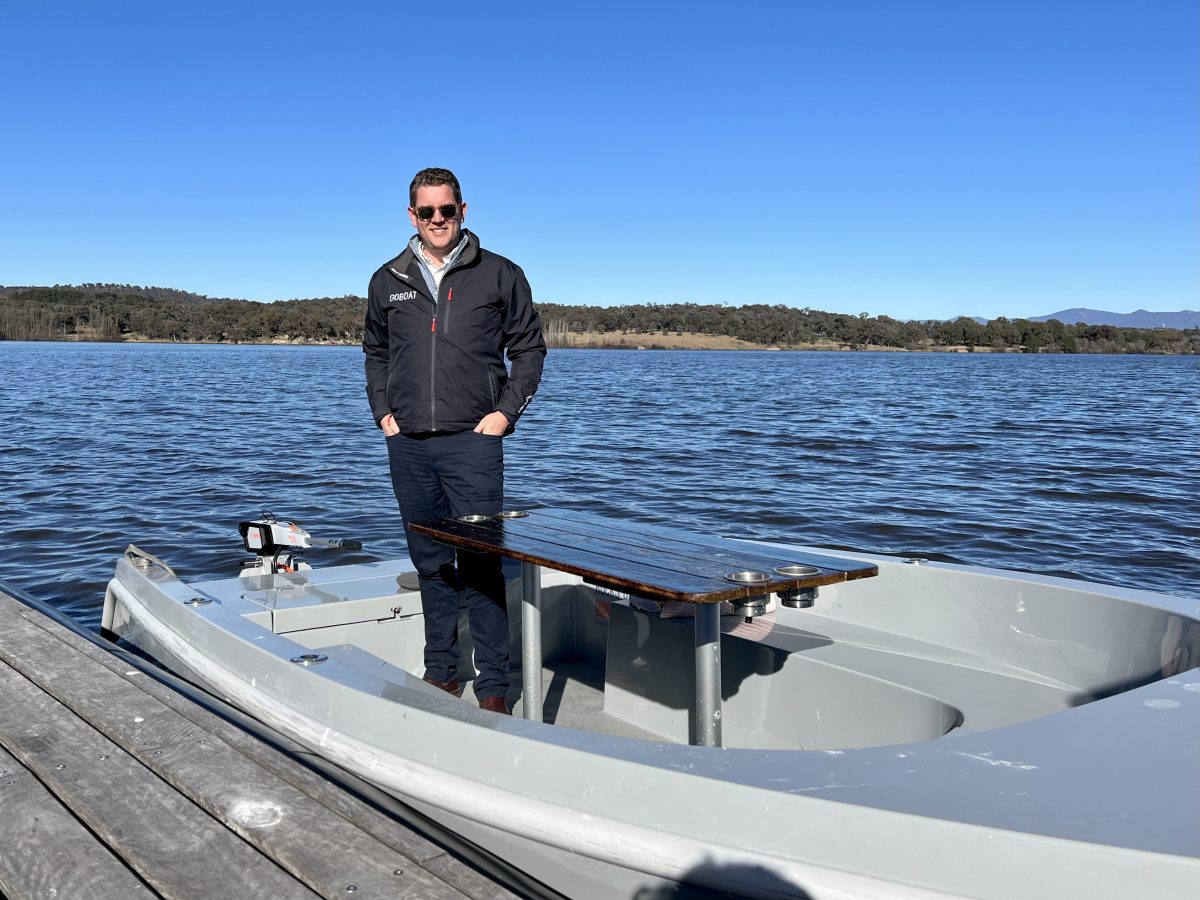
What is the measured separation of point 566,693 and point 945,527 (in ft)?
26.1

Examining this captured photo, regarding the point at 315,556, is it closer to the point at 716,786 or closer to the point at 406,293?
the point at 406,293

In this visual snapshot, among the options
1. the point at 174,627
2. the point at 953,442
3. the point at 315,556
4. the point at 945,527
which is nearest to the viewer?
the point at 174,627

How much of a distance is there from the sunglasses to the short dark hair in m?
0.04

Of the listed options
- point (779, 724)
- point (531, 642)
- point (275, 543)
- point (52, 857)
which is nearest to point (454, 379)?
point (531, 642)

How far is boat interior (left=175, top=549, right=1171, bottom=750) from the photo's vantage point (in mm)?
3641

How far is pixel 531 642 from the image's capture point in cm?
358

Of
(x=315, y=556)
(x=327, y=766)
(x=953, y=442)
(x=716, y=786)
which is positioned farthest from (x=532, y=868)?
(x=953, y=442)

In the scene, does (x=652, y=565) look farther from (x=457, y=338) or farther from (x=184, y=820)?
(x=184, y=820)

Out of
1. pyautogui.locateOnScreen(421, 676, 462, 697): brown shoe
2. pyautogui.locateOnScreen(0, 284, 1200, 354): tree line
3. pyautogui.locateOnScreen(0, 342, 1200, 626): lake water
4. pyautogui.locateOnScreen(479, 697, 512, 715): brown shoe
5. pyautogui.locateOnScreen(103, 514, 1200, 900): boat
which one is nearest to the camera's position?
pyautogui.locateOnScreen(103, 514, 1200, 900): boat

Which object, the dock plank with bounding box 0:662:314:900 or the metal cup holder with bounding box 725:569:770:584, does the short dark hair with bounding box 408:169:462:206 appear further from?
the dock plank with bounding box 0:662:314:900

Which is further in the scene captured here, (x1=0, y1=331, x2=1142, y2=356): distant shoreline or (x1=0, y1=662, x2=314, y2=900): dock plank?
(x1=0, y1=331, x2=1142, y2=356): distant shoreline

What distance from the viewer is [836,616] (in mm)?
4582

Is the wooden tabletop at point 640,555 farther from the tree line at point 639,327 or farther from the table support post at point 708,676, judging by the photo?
the tree line at point 639,327

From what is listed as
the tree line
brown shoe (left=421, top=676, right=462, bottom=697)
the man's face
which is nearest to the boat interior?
brown shoe (left=421, top=676, right=462, bottom=697)
